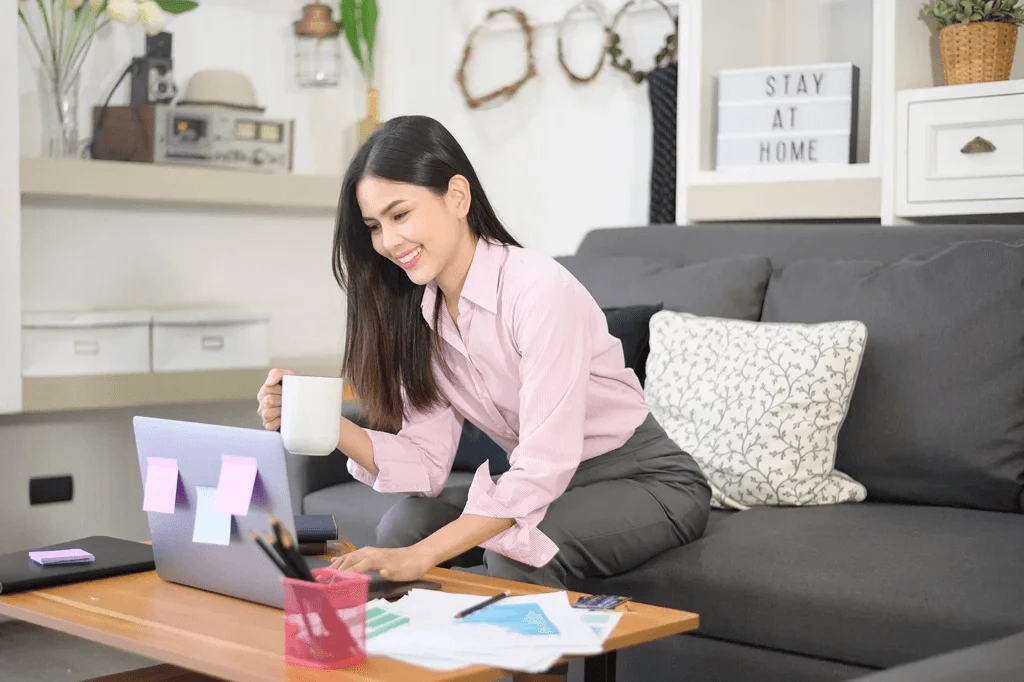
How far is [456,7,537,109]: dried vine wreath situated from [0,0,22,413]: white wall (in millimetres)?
1353

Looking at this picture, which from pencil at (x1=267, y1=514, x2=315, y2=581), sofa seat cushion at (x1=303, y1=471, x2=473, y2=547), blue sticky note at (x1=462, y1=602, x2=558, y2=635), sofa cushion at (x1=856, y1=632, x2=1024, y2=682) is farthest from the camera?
sofa seat cushion at (x1=303, y1=471, x2=473, y2=547)

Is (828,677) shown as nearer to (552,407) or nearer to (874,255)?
(552,407)

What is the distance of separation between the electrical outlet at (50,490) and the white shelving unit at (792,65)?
176 cm

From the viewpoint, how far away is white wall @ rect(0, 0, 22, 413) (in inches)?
113

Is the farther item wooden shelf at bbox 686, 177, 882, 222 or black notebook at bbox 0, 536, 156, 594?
wooden shelf at bbox 686, 177, 882, 222

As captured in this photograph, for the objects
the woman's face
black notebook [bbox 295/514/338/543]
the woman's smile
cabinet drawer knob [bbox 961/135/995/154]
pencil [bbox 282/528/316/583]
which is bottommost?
black notebook [bbox 295/514/338/543]

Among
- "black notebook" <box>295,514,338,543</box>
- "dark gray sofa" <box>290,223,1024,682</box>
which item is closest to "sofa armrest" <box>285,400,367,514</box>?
"dark gray sofa" <box>290,223,1024,682</box>

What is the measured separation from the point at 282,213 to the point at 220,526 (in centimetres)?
243

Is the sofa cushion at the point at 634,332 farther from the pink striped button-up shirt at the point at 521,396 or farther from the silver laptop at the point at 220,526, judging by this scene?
the silver laptop at the point at 220,526

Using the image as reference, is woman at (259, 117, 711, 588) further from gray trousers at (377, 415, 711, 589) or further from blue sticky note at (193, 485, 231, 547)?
blue sticky note at (193, 485, 231, 547)

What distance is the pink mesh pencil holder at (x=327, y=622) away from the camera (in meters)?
1.19

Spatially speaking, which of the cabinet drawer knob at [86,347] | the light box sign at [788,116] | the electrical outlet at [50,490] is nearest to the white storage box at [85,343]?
the cabinet drawer knob at [86,347]

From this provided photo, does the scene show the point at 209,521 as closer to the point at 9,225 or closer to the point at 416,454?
the point at 416,454

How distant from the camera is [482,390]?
75.7 inches
